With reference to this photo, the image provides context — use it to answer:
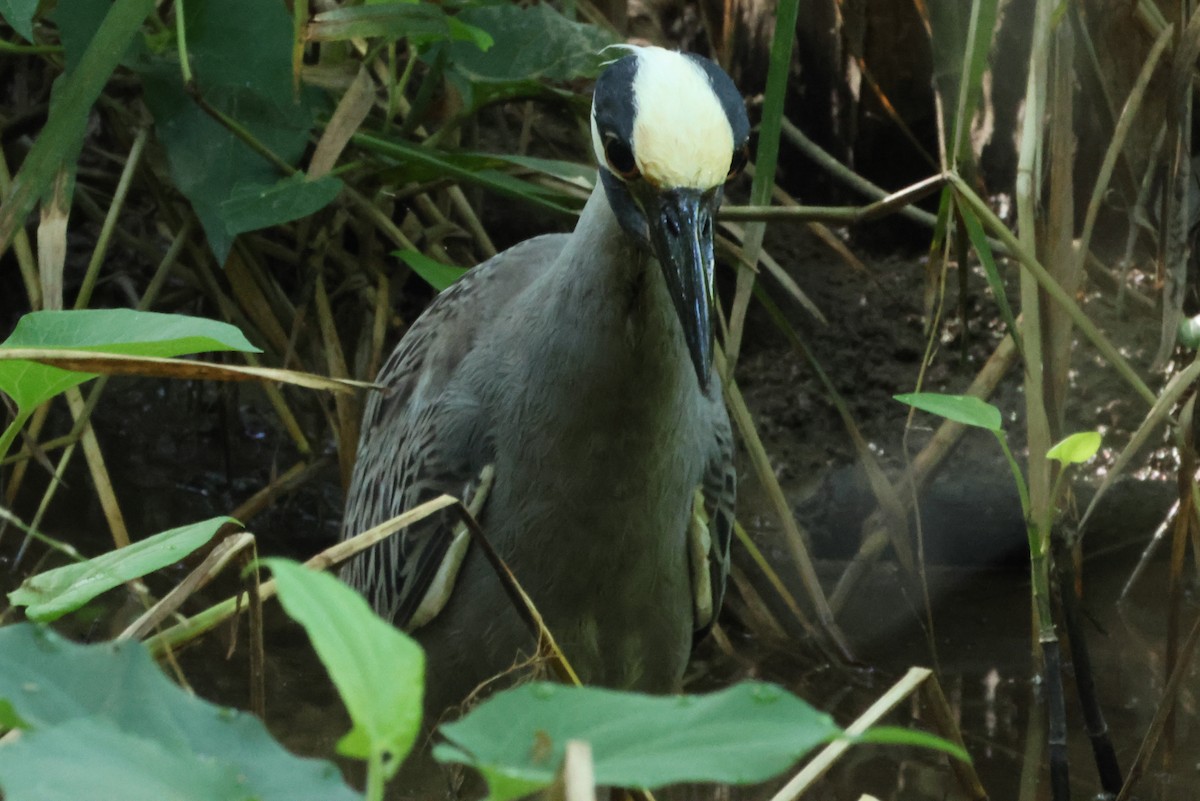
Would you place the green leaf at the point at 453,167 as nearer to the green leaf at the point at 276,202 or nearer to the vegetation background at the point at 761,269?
the vegetation background at the point at 761,269

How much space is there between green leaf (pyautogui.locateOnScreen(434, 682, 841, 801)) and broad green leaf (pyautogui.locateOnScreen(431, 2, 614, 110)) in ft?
6.89

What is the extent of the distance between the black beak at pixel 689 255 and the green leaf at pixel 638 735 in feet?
3.06

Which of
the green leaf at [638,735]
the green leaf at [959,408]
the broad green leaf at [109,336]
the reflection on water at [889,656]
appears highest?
the broad green leaf at [109,336]

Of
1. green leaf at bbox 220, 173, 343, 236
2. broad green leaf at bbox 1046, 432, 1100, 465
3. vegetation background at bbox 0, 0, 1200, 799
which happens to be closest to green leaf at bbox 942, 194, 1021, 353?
vegetation background at bbox 0, 0, 1200, 799

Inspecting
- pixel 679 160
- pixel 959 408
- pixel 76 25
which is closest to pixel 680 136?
pixel 679 160

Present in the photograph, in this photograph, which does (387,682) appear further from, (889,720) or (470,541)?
(889,720)

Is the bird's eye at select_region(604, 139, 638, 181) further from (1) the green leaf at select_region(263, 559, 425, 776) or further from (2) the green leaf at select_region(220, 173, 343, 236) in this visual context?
(1) the green leaf at select_region(263, 559, 425, 776)

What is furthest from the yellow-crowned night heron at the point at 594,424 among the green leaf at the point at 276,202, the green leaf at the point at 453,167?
the green leaf at the point at 276,202

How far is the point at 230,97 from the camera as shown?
2812mm

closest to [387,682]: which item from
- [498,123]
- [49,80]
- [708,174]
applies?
[708,174]

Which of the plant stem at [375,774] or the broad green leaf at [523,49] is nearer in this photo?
the plant stem at [375,774]

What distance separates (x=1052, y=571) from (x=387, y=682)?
2.18 meters

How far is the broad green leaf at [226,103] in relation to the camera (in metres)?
2.67

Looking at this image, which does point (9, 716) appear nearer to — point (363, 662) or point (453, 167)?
point (363, 662)
